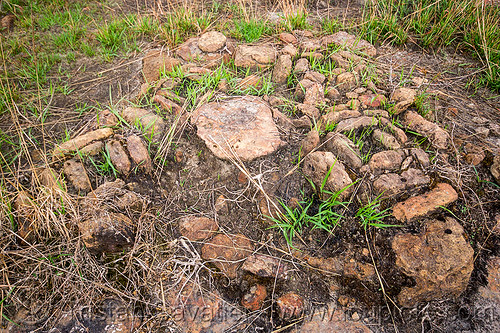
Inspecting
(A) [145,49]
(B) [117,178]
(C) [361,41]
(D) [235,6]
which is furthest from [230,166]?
(D) [235,6]

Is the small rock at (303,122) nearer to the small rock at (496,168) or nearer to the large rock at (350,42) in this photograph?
the large rock at (350,42)

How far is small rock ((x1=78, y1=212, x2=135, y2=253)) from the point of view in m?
1.46

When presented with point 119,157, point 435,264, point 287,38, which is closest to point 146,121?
point 119,157

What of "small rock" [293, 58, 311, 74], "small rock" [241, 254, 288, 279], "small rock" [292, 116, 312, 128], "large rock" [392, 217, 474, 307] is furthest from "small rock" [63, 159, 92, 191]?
"large rock" [392, 217, 474, 307]

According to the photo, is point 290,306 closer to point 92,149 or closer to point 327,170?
point 327,170

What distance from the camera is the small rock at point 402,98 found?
1.86m

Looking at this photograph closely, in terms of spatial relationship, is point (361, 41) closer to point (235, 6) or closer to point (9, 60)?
point (235, 6)

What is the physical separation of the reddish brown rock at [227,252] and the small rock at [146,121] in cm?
72

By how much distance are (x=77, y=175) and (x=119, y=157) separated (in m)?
0.23

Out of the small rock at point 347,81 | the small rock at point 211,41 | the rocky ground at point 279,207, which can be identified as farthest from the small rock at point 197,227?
the small rock at point 211,41

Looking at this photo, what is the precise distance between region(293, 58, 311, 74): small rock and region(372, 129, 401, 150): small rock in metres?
0.68

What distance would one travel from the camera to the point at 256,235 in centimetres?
156

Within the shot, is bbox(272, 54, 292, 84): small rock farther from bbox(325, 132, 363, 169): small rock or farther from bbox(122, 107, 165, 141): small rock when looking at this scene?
bbox(122, 107, 165, 141): small rock

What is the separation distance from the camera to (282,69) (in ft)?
6.88
